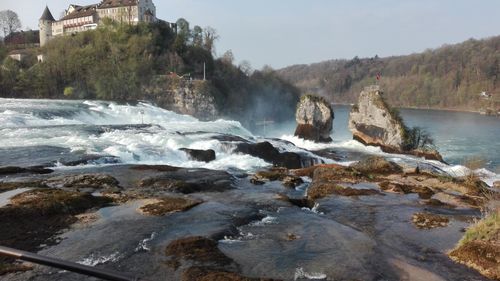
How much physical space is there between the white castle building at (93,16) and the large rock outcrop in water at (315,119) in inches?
2469

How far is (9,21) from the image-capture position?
128500mm

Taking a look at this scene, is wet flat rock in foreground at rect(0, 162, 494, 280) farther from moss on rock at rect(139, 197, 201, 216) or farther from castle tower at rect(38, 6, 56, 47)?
castle tower at rect(38, 6, 56, 47)

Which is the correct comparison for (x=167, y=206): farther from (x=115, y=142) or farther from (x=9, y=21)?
(x=9, y=21)

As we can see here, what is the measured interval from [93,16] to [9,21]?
36.9 meters

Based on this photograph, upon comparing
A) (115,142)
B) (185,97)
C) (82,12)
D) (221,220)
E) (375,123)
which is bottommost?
(221,220)

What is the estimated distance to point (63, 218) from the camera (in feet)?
47.1

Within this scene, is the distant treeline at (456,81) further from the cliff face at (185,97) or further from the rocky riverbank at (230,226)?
the rocky riverbank at (230,226)

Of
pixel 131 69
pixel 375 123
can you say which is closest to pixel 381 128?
pixel 375 123

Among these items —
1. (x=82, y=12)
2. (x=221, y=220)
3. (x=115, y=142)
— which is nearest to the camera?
(x=221, y=220)

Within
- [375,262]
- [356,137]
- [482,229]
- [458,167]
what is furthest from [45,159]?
[356,137]

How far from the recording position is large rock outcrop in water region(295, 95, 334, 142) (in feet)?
185

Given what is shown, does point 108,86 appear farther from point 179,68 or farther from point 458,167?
point 458,167

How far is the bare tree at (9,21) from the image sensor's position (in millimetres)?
127062

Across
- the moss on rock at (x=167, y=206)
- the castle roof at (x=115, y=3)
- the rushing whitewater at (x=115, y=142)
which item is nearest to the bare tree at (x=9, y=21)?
the castle roof at (x=115, y=3)
